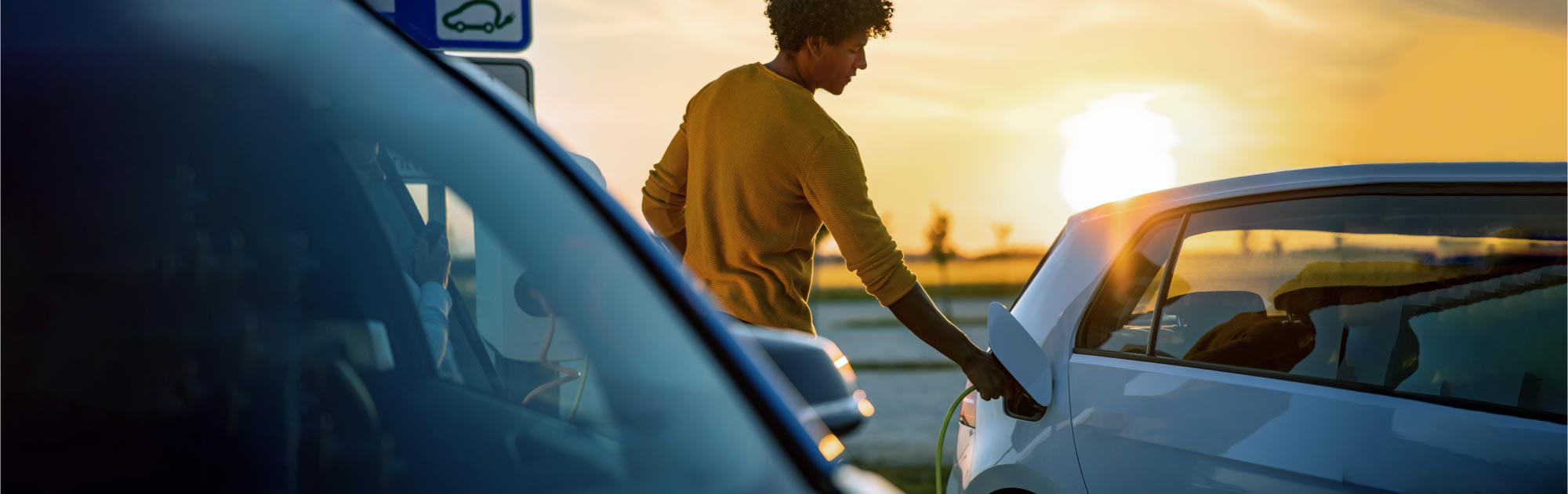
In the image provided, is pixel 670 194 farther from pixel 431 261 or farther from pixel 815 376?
pixel 815 376

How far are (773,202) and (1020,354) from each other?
697mm

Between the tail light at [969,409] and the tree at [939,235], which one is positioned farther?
the tree at [939,235]

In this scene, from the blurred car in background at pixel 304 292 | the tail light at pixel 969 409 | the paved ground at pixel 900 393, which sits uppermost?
the blurred car in background at pixel 304 292

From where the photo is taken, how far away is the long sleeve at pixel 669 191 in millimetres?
3236

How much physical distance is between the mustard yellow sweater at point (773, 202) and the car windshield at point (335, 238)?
133 centimetres

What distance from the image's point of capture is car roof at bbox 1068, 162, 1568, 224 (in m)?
2.44

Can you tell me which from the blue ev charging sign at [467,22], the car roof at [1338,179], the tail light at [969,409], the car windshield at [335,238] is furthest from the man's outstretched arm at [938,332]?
the blue ev charging sign at [467,22]

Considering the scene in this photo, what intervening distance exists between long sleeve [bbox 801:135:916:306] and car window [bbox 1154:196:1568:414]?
65cm

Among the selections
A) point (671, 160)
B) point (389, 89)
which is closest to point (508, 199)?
point (389, 89)

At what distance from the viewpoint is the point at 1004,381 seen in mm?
3102

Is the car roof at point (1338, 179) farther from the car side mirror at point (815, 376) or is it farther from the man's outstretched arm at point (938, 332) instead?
the car side mirror at point (815, 376)

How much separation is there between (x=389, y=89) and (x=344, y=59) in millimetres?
58

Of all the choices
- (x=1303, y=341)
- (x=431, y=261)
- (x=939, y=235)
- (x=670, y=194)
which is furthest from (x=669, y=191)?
(x=939, y=235)

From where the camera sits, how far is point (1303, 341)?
2.69m
